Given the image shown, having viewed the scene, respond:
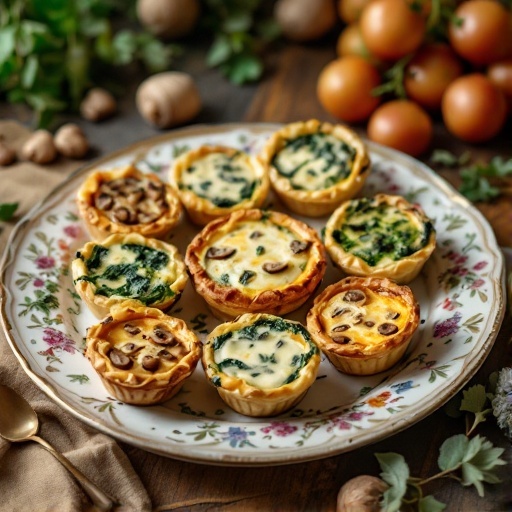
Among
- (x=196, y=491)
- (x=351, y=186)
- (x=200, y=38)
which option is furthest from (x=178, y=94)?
(x=196, y=491)

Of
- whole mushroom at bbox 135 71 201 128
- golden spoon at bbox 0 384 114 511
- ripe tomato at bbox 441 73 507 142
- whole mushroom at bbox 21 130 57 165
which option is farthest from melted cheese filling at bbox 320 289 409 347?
whole mushroom at bbox 21 130 57 165

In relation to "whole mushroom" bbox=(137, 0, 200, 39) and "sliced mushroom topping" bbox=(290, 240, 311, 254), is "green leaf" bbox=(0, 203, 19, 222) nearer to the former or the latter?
"sliced mushroom topping" bbox=(290, 240, 311, 254)

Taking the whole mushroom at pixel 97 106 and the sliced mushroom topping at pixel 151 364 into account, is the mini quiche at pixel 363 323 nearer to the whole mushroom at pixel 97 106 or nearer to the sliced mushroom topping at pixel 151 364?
the sliced mushroom topping at pixel 151 364

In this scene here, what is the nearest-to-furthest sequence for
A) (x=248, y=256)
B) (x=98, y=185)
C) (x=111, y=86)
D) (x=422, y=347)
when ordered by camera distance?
(x=422, y=347)
(x=248, y=256)
(x=98, y=185)
(x=111, y=86)

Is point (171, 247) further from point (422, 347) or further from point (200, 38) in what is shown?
point (200, 38)

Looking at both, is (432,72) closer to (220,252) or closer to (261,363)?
(220,252)

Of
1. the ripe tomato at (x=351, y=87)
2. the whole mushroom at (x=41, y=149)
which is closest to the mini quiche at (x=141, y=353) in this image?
the whole mushroom at (x=41, y=149)
